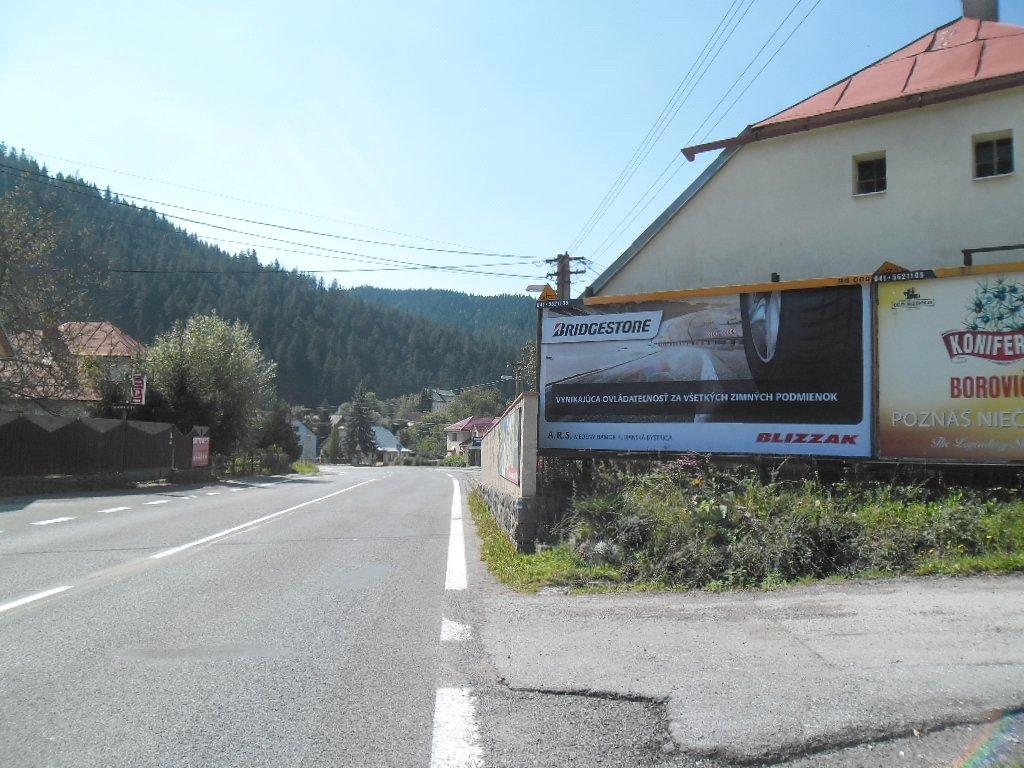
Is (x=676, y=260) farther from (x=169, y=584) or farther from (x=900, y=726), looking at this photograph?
(x=900, y=726)

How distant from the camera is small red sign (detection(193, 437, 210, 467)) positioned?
34250mm

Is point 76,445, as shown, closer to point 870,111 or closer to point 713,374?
point 713,374

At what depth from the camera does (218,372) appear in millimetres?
37781

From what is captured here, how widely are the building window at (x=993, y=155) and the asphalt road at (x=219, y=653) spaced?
1144 cm

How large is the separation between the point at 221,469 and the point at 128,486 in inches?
522

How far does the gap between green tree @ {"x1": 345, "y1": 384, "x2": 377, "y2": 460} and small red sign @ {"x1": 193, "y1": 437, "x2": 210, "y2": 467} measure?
240 feet

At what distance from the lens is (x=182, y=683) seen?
4.88m

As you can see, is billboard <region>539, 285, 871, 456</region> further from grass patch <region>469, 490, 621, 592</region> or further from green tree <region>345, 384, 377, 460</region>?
green tree <region>345, 384, 377, 460</region>

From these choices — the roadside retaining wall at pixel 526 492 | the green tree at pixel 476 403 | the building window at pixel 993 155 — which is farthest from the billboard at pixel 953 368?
the green tree at pixel 476 403

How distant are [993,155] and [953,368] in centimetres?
624

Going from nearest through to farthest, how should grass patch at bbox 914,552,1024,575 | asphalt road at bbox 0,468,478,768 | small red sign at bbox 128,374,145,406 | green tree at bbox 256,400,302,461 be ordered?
asphalt road at bbox 0,468,478,768, grass patch at bbox 914,552,1024,575, small red sign at bbox 128,374,145,406, green tree at bbox 256,400,302,461

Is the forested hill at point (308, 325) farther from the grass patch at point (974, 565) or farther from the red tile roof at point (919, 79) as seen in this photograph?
the grass patch at point (974, 565)

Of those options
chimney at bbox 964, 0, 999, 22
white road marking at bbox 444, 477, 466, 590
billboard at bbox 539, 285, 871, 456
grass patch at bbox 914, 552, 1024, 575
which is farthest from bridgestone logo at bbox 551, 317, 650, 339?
chimney at bbox 964, 0, 999, 22

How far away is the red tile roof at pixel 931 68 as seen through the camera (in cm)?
1420
